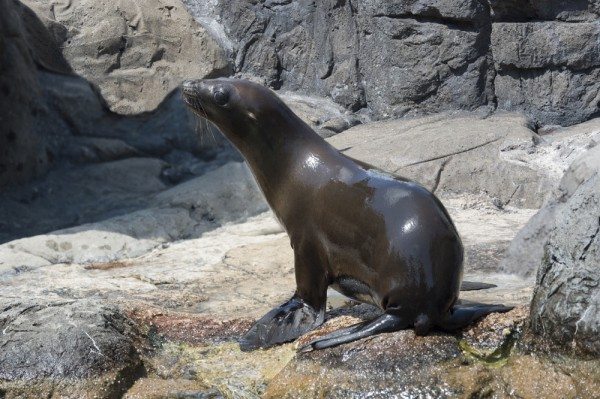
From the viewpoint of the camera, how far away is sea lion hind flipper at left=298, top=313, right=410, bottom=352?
4.16 meters

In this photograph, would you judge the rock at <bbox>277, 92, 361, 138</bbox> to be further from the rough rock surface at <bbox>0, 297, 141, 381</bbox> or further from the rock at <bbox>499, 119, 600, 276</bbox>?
the rough rock surface at <bbox>0, 297, 141, 381</bbox>

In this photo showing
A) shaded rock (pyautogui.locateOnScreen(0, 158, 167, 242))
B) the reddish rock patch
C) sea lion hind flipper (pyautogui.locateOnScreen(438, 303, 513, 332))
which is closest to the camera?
sea lion hind flipper (pyautogui.locateOnScreen(438, 303, 513, 332))

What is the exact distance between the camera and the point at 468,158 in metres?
8.24

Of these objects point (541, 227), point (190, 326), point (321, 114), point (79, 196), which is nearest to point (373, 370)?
point (190, 326)

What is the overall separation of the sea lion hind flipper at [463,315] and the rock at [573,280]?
22 cm

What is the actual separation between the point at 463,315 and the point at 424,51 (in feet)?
19.8

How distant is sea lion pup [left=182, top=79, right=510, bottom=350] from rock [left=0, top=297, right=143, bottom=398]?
0.59 metres

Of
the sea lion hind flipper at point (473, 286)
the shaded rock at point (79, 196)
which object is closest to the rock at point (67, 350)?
the sea lion hind flipper at point (473, 286)

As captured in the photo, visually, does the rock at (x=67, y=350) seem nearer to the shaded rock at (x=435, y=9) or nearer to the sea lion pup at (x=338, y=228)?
the sea lion pup at (x=338, y=228)

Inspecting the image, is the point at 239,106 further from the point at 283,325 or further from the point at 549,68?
the point at 549,68

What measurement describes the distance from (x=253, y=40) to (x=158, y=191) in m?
2.96

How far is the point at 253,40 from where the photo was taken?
37.1ft

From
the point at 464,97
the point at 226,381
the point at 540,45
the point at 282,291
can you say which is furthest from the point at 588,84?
the point at 226,381

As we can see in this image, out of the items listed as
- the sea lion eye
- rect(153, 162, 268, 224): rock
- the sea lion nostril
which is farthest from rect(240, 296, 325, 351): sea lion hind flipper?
rect(153, 162, 268, 224): rock
